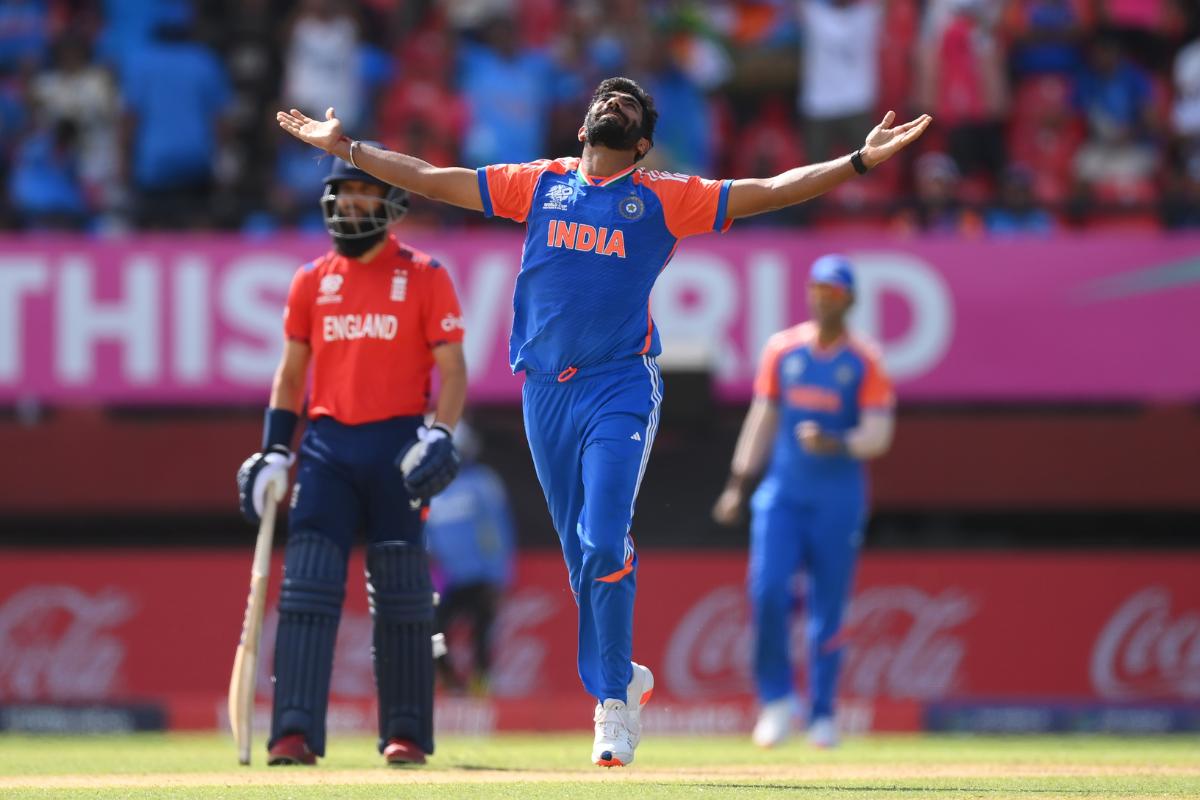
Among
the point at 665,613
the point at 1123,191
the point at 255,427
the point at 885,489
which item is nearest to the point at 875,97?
the point at 1123,191

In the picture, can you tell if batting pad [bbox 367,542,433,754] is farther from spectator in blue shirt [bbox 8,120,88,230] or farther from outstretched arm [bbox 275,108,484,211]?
spectator in blue shirt [bbox 8,120,88,230]

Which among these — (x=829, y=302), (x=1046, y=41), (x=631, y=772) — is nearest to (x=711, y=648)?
(x=829, y=302)

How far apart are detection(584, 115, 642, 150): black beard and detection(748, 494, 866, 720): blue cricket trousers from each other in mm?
3773

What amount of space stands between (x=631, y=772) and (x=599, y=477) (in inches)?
53.2

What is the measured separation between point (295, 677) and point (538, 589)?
254 inches

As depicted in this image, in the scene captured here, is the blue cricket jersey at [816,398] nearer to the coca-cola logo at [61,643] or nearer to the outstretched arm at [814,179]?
the outstretched arm at [814,179]

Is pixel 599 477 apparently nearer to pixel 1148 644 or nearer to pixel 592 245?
pixel 592 245

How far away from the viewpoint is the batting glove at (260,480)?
7562 millimetres

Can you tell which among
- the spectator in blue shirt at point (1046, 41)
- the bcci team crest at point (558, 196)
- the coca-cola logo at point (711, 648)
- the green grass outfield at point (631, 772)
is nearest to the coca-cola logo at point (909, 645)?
the coca-cola logo at point (711, 648)

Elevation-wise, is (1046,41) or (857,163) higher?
(1046,41)

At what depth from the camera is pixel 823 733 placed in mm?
10164

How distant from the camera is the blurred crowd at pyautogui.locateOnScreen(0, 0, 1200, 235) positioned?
14352 mm

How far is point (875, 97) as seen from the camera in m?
15.0

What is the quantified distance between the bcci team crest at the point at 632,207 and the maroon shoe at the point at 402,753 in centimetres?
225
